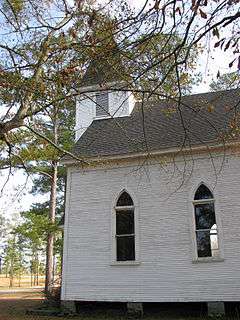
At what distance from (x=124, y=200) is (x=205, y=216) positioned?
3.02 m

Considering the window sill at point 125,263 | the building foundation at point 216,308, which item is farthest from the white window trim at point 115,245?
the building foundation at point 216,308

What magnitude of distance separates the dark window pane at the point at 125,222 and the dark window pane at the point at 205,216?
236cm

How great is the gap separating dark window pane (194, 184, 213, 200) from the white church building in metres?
0.03

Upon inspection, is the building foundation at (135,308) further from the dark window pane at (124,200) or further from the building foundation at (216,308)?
the dark window pane at (124,200)

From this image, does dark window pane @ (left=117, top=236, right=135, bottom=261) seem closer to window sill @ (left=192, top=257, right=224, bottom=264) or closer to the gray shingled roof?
window sill @ (left=192, top=257, right=224, bottom=264)

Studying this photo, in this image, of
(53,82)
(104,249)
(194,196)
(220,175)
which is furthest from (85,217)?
(53,82)

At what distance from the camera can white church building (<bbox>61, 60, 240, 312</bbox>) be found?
13.6m

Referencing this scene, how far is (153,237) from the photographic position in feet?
47.1

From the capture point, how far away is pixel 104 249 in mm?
14758

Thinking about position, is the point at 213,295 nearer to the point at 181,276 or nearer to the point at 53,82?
the point at 181,276

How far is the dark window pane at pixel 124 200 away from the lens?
600 inches

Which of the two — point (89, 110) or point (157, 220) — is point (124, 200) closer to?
point (157, 220)

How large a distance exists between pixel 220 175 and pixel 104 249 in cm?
484

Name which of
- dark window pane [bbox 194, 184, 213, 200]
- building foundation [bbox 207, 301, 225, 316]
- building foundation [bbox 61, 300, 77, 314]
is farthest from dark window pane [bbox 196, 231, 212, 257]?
building foundation [bbox 61, 300, 77, 314]
